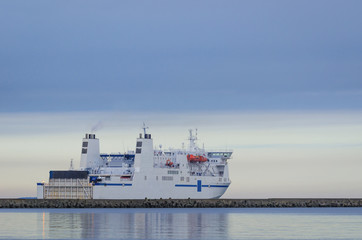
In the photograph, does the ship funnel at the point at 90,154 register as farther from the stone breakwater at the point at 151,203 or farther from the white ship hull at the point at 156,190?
the stone breakwater at the point at 151,203

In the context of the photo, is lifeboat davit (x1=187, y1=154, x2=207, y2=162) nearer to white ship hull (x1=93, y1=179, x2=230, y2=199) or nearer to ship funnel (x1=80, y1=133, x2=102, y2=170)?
white ship hull (x1=93, y1=179, x2=230, y2=199)

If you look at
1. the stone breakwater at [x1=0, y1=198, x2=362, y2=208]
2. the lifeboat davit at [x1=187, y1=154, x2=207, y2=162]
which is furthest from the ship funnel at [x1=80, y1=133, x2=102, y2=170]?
the lifeboat davit at [x1=187, y1=154, x2=207, y2=162]

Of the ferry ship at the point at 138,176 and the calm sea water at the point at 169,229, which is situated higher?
the ferry ship at the point at 138,176

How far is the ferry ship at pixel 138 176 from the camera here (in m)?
95.8

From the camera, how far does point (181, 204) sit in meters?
94.9

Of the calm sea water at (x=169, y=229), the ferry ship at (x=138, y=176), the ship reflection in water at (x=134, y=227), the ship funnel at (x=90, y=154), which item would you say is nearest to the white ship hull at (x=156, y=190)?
the ferry ship at (x=138, y=176)

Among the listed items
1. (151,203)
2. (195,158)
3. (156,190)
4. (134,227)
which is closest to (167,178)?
(156,190)

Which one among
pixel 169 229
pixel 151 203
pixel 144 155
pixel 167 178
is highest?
pixel 144 155

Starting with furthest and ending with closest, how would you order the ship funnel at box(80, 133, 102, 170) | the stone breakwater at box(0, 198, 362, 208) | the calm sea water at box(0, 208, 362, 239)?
the ship funnel at box(80, 133, 102, 170) < the stone breakwater at box(0, 198, 362, 208) < the calm sea water at box(0, 208, 362, 239)

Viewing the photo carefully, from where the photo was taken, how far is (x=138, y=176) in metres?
96.0

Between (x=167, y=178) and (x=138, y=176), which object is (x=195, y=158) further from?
(x=138, y=176)

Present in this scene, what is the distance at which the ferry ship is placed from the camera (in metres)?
95.8

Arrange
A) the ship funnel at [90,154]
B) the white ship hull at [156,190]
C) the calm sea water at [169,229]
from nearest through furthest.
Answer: the calm sea water at [169,229] < the white ship hull at [156,190] < the ship funnel at [90,154]

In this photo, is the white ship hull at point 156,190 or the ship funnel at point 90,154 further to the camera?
the ship funnel at point 90,154
